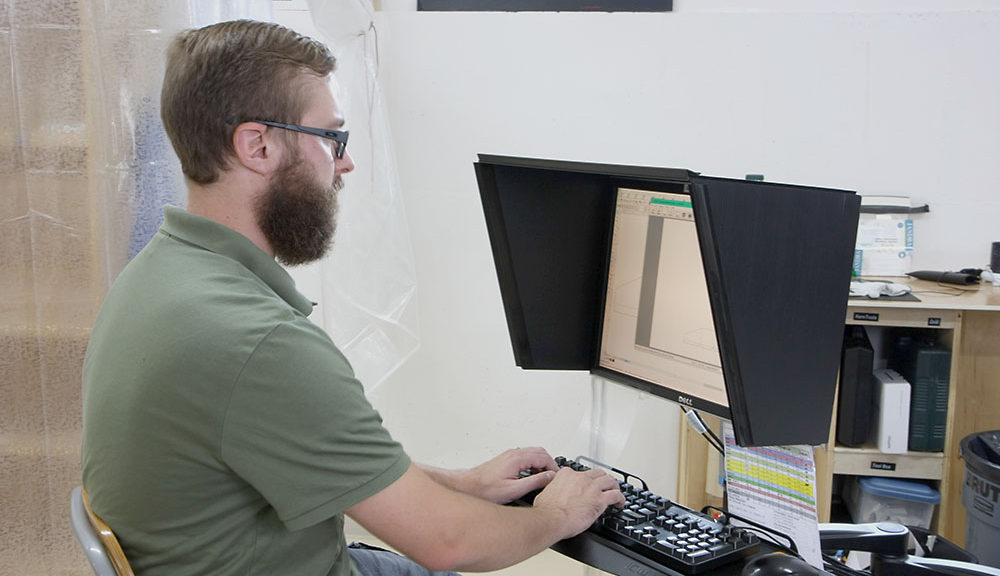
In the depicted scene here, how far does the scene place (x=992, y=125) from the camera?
8.89 feet

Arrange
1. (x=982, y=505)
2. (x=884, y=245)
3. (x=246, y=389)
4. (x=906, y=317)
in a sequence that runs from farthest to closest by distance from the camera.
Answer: (x=884, y=245) < (x=906, y=317) < (x=982, y=505) < (x=246, y=389)

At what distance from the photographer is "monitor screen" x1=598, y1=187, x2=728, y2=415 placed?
4.25 feet

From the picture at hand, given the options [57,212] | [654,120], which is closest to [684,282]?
[57,212]

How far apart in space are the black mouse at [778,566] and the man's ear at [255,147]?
760mm

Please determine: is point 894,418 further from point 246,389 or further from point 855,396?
point 246,389

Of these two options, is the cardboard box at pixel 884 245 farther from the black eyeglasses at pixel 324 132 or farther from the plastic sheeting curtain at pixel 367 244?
the black eyeglasses at pixel 324 132

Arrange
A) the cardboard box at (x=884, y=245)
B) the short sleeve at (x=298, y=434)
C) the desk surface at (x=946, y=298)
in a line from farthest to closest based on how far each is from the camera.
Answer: the cardboard box at (x=884, y=245) → the desk surface at (x=946, y=298) → the short sleeve at (x=298, y=434)

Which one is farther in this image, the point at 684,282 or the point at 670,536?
the point at 684,282

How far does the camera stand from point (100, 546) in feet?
3.08

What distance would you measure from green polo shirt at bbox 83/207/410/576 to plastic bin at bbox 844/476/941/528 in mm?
1946

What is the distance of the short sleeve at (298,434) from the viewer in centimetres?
93

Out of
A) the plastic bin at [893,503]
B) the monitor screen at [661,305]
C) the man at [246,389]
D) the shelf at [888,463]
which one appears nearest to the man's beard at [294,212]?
→ the man at [246,389]

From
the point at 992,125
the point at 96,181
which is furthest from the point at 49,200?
the point at 992,125

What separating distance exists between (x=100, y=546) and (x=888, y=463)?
2.17 metres
